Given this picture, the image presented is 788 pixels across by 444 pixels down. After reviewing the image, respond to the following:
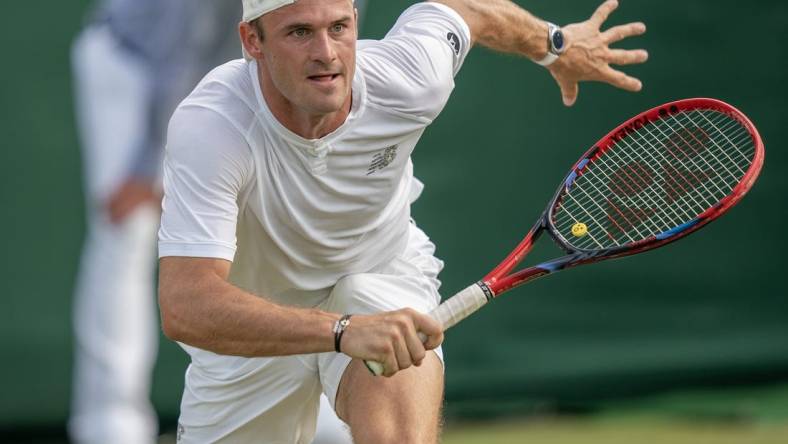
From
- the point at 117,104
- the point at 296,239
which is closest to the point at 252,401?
A: the point at 296,239

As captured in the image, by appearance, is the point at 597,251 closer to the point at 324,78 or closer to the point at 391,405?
the point at 391,405

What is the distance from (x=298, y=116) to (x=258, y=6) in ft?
0.94

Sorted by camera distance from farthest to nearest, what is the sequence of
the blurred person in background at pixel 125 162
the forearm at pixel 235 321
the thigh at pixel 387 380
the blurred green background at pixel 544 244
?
the blurred green background at pixel 544 244
the blurred person in background at pixel 125 162
the thigh at pixel 387 380
the forearm at pixel 235 321

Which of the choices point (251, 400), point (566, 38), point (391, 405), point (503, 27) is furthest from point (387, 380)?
point (566, 38)

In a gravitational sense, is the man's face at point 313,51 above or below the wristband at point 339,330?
above

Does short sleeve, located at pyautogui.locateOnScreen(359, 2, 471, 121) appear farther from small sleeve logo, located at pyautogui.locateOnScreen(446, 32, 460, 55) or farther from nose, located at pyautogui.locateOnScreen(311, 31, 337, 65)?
nose, located at pyautogui.locateOnScreen(311, 31, 337, 65)

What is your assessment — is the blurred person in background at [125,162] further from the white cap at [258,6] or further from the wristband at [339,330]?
the wristband at [339,330]

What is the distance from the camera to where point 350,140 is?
3.98 meters

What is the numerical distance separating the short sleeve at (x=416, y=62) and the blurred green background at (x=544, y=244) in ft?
8.03

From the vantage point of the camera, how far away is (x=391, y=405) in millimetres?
4027

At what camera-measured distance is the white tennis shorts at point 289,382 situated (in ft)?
13.9

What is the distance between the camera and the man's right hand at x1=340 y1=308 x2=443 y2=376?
3402 millimetres

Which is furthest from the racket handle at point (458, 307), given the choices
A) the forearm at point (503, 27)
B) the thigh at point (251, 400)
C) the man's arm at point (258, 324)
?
the forearm at point (503, 27)

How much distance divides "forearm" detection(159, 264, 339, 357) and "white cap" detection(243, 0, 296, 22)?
648mm
